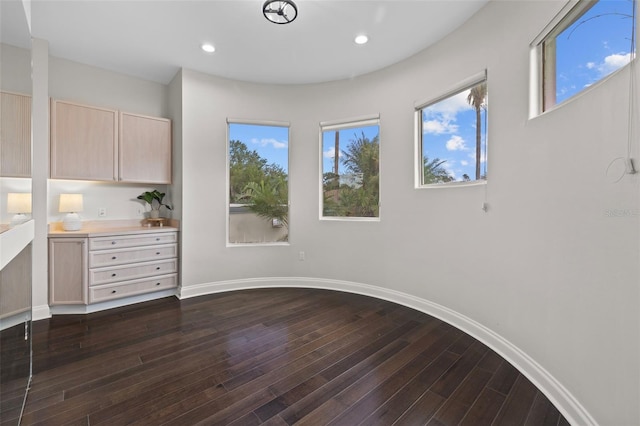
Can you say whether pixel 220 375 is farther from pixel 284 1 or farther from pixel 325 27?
pixel 325 27

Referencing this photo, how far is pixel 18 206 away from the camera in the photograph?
150 cm

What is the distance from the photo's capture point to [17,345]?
1.54 meters

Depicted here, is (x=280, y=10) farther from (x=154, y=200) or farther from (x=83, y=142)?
(x=154, y=200)

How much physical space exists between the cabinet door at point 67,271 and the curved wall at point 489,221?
3.29ft

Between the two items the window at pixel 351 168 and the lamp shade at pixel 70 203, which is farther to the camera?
the window at pixel 351 168

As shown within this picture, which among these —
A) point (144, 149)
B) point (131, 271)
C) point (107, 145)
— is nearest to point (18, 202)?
point (131, 271)

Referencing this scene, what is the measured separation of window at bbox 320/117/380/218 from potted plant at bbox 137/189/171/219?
7.16ft

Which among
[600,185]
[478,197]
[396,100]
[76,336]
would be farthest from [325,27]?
[76,336]

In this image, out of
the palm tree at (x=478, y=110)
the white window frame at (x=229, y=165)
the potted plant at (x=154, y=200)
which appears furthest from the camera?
the white window frame at (x=229, y=165)

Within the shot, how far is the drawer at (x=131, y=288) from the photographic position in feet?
9.76

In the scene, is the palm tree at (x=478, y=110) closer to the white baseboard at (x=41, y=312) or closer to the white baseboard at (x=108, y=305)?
the white baseboard at (x=108, y=305)

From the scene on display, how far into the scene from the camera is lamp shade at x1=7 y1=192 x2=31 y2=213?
53.9 inches

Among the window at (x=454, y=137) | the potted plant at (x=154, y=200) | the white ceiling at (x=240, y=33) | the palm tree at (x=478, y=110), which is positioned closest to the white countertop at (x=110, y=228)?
the potted plant at (x=154, y=200)

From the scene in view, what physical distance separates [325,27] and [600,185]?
7.99 ft
